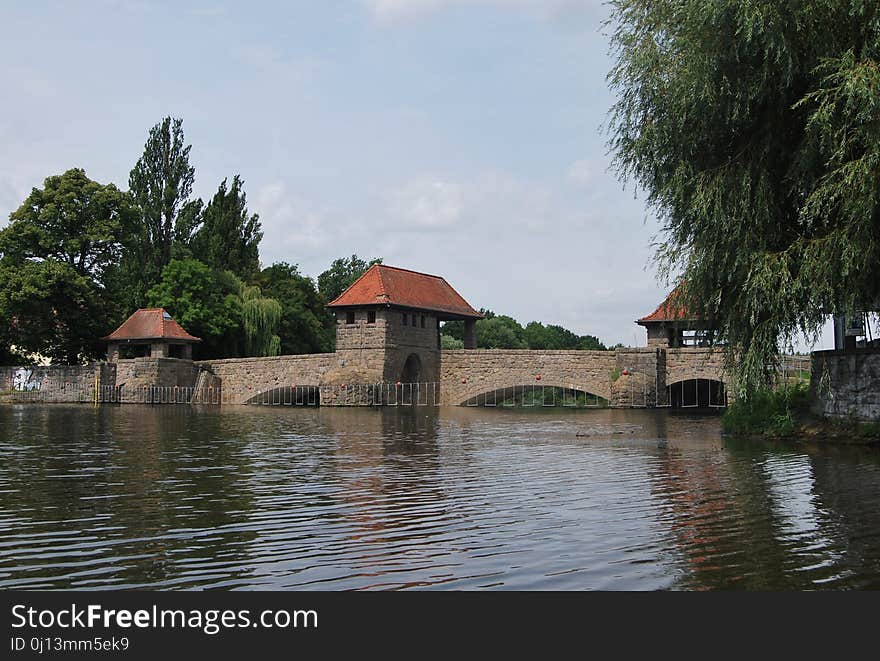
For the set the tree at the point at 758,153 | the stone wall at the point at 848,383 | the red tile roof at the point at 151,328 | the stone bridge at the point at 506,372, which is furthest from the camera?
the red tile roof at the point at 151,328

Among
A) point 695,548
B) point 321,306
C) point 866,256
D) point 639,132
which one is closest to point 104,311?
point 321,306

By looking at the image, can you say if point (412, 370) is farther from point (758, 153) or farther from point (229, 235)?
point (758, 153)

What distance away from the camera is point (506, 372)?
39312mm

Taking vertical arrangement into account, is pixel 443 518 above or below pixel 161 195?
below

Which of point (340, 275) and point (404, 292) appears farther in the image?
point (340, 275)

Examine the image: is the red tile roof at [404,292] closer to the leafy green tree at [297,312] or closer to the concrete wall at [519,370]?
the concrete wall at [519,370]

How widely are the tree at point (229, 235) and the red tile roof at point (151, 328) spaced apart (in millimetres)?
5999

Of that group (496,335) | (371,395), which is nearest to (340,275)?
(496,335)

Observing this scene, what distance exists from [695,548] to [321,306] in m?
53.3

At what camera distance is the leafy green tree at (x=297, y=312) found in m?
53.1

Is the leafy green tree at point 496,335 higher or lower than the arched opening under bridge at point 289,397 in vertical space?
higher

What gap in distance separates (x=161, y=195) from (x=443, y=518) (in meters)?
46.4

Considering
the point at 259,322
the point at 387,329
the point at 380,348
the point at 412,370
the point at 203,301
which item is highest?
the point at 203,301

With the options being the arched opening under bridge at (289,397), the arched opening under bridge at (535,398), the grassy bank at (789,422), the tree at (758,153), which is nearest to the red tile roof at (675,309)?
the tree at (758,153)
